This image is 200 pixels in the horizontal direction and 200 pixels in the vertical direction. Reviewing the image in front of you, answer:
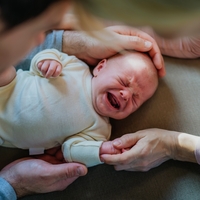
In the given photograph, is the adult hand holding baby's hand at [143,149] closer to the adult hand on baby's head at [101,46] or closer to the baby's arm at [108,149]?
the baby's arm at [108,149]

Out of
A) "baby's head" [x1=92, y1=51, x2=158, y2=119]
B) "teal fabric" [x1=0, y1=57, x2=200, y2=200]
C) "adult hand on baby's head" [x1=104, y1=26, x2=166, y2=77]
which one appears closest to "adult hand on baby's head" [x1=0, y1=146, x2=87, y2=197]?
"teal fabric" [x1=0, y1=57, x2=200, y2=200]

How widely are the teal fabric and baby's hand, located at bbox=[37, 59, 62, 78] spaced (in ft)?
1.01

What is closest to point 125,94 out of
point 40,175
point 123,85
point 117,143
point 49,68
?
point 123,85

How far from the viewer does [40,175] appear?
3.42ft

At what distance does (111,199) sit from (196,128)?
427mm

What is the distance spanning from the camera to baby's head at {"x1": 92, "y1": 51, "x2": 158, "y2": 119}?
1144 mm

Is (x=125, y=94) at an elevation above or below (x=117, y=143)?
above

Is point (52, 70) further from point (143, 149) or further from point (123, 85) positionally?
point (143, 149)

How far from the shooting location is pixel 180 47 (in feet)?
4.35

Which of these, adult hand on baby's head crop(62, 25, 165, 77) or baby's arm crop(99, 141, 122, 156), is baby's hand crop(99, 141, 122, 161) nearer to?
baby's arm crop(99, 141, 122, 156)

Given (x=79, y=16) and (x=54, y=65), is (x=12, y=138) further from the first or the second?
(x=79, y=16)

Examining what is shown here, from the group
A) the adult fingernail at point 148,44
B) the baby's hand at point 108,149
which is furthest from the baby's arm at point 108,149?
the adult fingernail at point 148,44

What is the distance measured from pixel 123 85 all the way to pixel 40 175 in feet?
1.44

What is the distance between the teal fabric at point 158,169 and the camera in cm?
110
